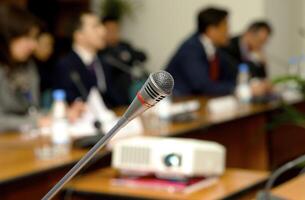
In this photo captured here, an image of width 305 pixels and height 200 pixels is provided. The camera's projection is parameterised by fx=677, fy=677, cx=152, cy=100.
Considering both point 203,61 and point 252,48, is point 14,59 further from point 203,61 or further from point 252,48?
point 252,48

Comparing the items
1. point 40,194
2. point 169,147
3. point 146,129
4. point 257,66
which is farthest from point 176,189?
point 257,66

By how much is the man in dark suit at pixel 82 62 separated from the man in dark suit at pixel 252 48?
191 cm

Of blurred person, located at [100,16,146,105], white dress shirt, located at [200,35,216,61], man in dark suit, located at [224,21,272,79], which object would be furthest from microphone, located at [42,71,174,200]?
man in dark suit, located at [224,21,272,79]

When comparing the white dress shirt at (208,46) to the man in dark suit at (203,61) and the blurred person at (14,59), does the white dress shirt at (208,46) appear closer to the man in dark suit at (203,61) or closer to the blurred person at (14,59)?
the man in dark suit at (203,61)

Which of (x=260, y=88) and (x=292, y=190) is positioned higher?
(x=260, y=88)

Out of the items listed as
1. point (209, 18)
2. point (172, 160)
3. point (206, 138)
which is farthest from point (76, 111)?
point (209, 18)

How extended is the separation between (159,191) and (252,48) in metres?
4.26

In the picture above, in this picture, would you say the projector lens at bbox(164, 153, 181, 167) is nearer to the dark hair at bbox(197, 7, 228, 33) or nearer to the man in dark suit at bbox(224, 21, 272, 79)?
the dark hair at bbox(197, 7, 228, 33)

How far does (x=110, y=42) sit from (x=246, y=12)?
155cm

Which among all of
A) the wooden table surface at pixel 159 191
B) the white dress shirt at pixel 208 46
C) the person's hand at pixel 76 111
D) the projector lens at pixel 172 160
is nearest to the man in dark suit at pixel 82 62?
the person's hand at pixel 76 111

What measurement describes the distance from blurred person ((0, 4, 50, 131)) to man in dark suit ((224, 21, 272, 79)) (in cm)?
282

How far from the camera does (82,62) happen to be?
171 inches

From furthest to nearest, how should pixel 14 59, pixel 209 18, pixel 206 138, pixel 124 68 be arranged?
pixel 209 18 < pixel 124 68 < pixel 206 138 < pixel 14 59

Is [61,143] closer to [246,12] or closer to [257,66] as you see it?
[257,66]
